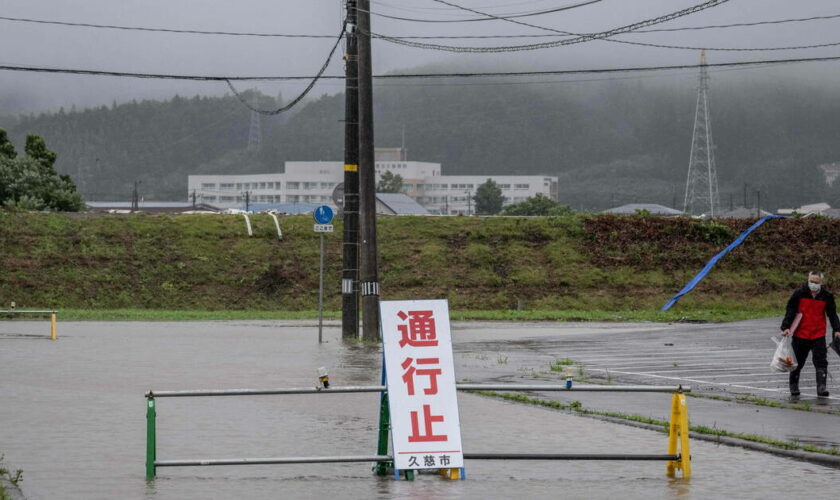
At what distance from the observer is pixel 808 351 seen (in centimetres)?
1733

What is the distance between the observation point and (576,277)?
50531 millimetres

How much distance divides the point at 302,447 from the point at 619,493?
3.58 metres

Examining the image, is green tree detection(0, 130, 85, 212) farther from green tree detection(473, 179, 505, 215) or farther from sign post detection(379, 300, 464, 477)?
green tree detection(473, 179, 505, 215)

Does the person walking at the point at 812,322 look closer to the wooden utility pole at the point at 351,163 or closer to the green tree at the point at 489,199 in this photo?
the wooden utility pole at the point at 351,163

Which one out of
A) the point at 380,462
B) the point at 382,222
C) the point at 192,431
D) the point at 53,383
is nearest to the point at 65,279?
the point at 382,222

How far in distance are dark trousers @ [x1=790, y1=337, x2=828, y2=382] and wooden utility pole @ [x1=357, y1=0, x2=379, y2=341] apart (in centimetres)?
1156

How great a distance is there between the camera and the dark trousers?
17.2 metres

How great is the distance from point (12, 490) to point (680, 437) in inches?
211

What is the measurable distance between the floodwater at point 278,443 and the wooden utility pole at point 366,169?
17.3 ft

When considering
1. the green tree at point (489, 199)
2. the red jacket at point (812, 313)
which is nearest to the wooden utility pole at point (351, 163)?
the red jacket at point (812, 313)

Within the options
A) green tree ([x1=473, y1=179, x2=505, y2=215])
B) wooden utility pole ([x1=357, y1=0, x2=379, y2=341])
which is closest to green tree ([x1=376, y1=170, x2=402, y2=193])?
green tree ([x1=473, y1=179, x2=505, y2=215])

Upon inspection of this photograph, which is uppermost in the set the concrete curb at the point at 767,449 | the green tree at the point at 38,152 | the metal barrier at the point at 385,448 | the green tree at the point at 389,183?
the green tree at the point at 389,183

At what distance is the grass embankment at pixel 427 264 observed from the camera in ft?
157

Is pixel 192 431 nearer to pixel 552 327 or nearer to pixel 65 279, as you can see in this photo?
pixel 552 327
